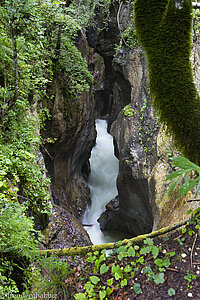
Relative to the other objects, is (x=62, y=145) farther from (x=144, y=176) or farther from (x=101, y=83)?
(x=101, y=83)

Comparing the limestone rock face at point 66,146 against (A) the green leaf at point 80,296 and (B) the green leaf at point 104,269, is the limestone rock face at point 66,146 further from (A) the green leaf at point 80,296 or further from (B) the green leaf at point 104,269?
(A) the green leaf at point 80,296

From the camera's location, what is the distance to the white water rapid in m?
10.9

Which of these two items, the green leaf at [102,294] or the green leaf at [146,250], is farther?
the green leaf at [146,250]

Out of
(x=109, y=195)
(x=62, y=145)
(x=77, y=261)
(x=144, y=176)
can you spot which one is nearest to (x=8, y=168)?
(x=77, y=261)

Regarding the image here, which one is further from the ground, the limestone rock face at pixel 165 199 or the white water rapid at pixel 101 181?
the limestone rock face at pixel 165 199

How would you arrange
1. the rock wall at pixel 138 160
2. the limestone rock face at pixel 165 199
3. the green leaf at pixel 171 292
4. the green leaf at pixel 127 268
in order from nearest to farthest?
the green leaf at pixel 171 292 < the green leaf at pixel 127 268 < the limestone rock face at pixel 165 199 < the rock wall at pixel 138 160

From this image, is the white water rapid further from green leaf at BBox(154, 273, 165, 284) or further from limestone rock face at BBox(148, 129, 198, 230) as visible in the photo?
green leaf at BBox(154, 273, 165, 284)

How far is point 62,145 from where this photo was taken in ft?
29.9

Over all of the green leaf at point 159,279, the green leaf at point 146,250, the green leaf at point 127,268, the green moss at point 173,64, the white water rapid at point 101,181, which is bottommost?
the white water rapid at point 101,181

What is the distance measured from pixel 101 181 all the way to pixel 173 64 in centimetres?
1261

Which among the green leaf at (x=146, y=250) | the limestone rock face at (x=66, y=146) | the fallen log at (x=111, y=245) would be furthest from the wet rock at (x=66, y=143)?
the green leaf at (x=146, y=250)

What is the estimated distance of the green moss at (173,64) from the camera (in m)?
2.14

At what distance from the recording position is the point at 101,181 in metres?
14.4

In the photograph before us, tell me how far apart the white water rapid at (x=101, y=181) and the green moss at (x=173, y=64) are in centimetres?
Result: 887
